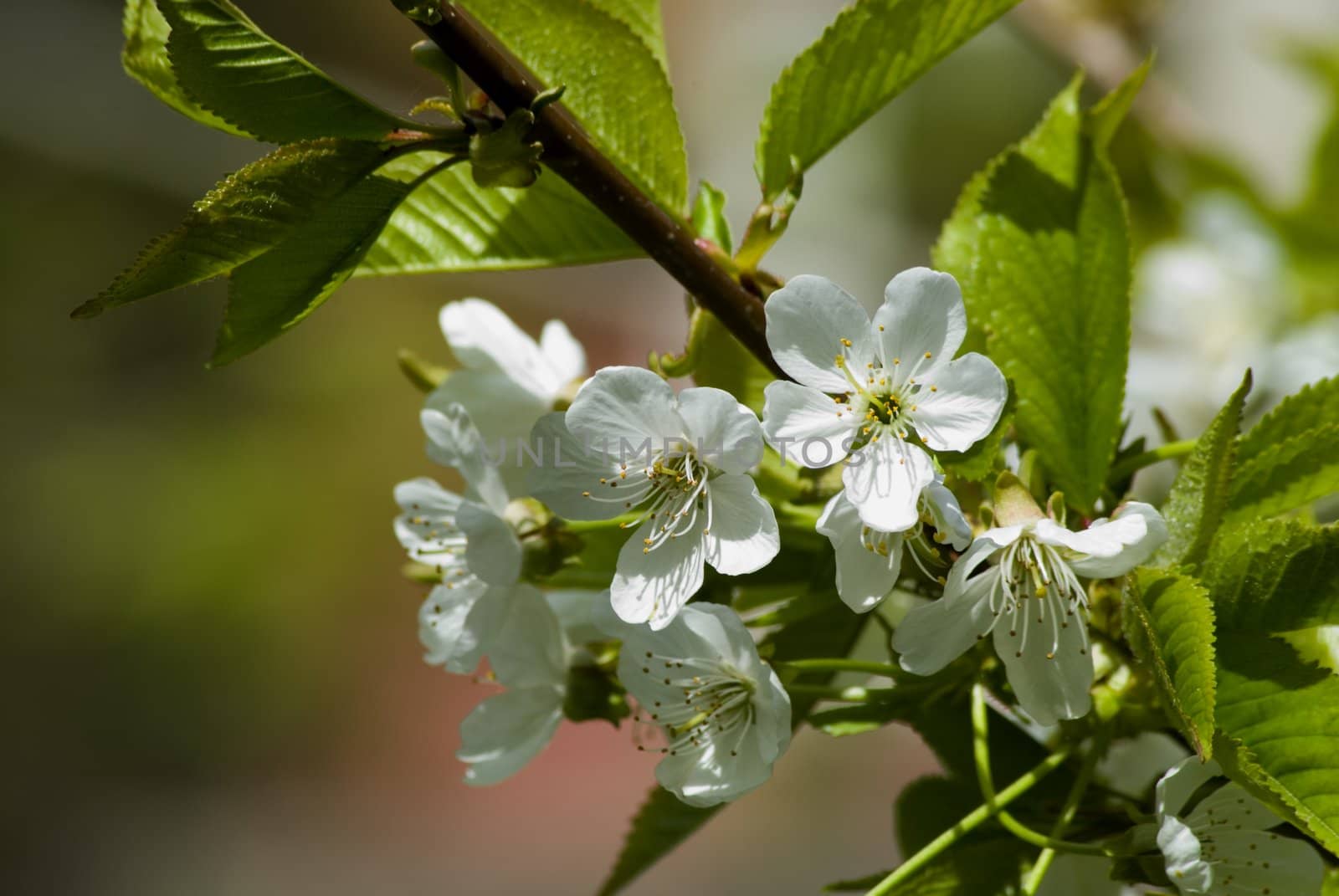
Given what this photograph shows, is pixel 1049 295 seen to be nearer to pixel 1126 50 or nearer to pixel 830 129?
pixel 830 129

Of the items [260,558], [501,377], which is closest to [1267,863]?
[501,377]

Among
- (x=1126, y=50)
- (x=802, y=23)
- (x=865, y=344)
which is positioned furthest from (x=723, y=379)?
(x=802, y=23)

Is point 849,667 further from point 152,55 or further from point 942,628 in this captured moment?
point 152,55

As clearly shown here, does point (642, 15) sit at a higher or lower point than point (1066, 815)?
higher

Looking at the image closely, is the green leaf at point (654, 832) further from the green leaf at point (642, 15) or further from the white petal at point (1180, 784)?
the green leaf at point (642, 15)

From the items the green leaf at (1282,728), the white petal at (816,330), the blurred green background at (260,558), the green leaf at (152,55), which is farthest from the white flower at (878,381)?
the blurred green background at (260,558)

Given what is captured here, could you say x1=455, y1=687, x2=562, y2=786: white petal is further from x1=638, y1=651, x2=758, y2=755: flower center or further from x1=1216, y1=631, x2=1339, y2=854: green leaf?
x1=1216, y1=631, x2=1339, y2=854: green leaf
